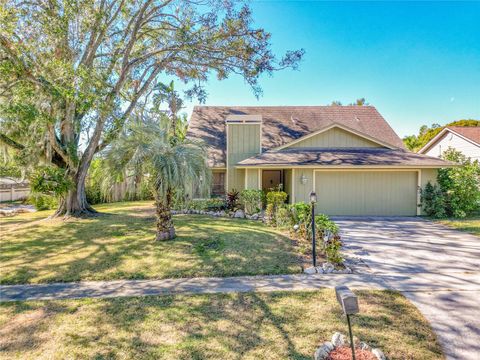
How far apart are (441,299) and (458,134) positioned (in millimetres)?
21403

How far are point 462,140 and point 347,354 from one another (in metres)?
23.8

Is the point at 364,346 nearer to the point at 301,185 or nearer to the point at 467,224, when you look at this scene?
the point at 301,185

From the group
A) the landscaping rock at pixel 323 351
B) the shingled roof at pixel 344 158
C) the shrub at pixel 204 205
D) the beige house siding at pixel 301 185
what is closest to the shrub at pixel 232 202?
the shrub at pixel 204 205

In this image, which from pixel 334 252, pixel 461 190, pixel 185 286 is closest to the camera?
pixel 185 286

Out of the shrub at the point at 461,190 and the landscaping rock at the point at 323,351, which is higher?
the shrub at the point at 461,190

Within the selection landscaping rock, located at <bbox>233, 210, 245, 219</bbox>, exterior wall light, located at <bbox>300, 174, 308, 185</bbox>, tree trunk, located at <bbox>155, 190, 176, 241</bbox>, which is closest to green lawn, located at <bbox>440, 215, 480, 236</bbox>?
exterior wall light, located at <bbox>300, 174, 308, 185</bbox>

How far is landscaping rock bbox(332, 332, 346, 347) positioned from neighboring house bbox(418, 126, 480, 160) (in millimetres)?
21510

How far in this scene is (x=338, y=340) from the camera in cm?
329

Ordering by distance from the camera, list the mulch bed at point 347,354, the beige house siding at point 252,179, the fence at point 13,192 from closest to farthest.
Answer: the mulch bed at point 347,354
the beige house siding at point 252,179
the fence at point 13,192

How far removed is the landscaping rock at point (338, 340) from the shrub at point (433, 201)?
12.0 m

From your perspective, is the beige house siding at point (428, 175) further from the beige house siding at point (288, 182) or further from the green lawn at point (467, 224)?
the beige house siding at point (288, 182)

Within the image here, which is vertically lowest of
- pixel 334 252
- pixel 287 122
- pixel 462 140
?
pixel 334 252

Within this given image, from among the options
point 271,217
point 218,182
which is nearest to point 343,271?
point 271,217

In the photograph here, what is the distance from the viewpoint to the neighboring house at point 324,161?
42.3 ft
